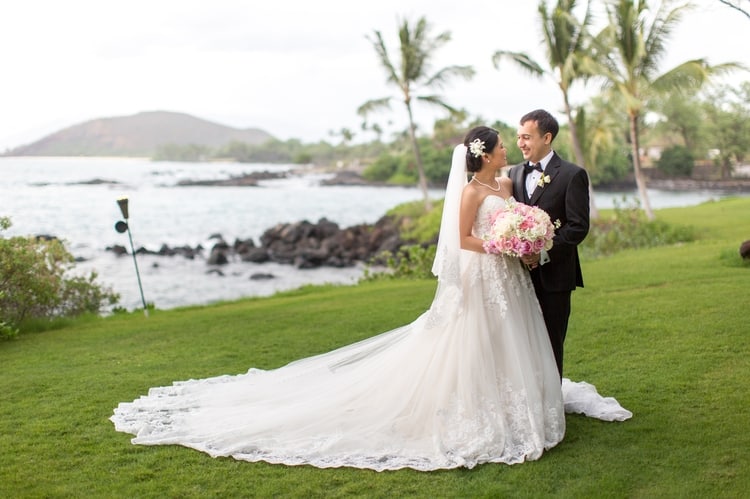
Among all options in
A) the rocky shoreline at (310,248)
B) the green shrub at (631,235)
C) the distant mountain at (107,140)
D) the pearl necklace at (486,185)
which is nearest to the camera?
the pearl necklace at (486,185)

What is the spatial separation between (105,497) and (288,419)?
1454mm

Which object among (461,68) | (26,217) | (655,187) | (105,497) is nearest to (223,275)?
(461,68)

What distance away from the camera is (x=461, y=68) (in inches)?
1485

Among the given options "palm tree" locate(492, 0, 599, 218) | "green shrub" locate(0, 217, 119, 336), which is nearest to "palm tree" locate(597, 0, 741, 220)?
"palm tree" locate(492, 0, 599, 218)

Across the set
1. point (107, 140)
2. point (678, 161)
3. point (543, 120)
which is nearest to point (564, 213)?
point (543, 120)

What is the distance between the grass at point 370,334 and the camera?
4945 millimetres

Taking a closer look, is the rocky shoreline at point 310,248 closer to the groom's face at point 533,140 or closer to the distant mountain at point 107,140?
the groom's face at point 533,140

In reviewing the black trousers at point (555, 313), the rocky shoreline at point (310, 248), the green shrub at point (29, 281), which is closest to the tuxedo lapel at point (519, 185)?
the black trousers at point (555, 313)

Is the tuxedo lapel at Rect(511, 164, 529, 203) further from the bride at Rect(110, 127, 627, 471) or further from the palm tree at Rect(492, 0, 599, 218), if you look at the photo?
the palm tree at Rect(492, 0, 599, 218)

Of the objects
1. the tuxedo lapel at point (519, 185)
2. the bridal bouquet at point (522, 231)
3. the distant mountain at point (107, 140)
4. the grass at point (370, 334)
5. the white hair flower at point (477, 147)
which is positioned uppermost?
the distant mountain at point (107, 140)

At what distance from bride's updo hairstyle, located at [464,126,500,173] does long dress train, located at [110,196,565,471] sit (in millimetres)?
338

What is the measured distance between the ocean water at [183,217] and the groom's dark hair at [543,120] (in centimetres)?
1433

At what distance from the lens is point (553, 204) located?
564 centimetres

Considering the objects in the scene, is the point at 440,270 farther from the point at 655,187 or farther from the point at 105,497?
the point at 655,187
